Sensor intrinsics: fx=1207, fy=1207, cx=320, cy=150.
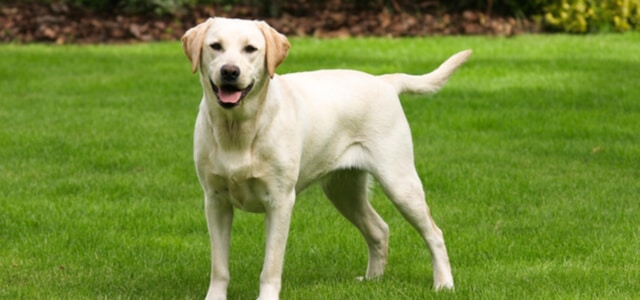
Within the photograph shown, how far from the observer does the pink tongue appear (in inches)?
211

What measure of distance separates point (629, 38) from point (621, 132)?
6.13 metres

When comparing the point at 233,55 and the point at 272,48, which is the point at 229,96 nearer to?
A: the point at 233,55

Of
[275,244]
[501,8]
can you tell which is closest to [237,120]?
[275,244]


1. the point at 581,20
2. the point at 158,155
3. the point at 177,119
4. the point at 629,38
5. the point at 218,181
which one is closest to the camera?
the point at 218,181

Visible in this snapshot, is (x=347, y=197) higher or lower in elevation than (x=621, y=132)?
higher

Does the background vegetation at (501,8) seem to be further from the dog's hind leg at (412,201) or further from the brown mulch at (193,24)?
the dog's hind leg at (412,201)

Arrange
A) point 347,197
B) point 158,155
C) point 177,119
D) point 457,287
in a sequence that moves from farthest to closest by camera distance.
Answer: point 177,119, point 158,155, point 347,197, point 457,287

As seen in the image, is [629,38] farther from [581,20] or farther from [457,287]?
[457,287]

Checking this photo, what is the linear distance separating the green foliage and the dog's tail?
10.9 metres

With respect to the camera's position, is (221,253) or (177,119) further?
(177,119)

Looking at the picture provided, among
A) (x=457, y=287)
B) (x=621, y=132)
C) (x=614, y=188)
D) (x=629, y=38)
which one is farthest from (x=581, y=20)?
(x=457, y=287)

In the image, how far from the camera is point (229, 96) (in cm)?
537

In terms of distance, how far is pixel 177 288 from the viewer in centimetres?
623

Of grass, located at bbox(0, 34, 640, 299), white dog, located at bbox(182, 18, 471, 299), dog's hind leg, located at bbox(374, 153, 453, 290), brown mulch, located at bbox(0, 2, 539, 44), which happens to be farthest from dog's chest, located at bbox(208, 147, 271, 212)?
brown mulch, located at bbox(0, 2, 539, 44)
